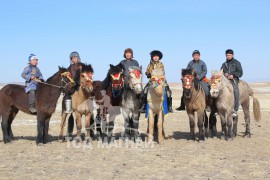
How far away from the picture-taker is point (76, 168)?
6.98 metres

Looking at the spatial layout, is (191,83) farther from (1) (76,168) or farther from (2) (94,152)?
(1) (76,168)

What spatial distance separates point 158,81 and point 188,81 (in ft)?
3.09

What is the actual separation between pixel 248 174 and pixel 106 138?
526cm

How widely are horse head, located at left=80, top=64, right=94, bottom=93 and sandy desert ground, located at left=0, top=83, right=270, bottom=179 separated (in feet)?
5.84

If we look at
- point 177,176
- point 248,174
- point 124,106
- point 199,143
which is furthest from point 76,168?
point 199,143

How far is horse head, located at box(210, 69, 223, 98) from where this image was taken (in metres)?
10.0

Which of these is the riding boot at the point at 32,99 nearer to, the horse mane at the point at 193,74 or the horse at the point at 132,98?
the horse at the point at 132,98

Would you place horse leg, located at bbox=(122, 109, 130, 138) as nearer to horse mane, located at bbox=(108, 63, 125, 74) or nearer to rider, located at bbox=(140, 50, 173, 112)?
rider, located at bbox=(140, 50, 173, 112)

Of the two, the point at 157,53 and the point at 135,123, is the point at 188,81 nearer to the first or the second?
the point at 157,53

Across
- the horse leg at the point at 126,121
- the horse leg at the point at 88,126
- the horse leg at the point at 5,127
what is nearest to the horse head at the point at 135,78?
the horse leg at the point at 126,121

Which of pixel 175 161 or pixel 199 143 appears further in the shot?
pixel 199 143

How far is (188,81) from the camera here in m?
9.40

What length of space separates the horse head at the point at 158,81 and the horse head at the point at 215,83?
1.79 m

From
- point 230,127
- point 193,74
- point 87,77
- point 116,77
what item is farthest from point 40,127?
point 230,127
